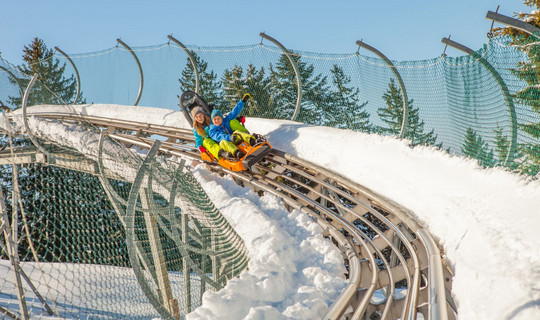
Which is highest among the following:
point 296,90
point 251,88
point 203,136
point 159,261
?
point 296,90

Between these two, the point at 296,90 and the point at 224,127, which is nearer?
the point at 224,127

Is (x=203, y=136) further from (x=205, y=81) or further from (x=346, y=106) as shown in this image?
(x=205, y=81)

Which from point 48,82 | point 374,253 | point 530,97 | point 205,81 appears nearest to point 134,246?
point 374,253

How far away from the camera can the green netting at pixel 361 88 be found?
385 cm

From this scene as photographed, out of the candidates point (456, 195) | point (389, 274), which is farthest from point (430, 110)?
point (389, 274)

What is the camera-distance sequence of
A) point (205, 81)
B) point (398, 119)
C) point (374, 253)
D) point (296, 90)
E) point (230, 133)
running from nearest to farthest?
point (374, 253) → point (398, 119) → point (230, 133) → point (296, 90) → point (205, 81)

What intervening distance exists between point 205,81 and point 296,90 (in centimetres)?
205

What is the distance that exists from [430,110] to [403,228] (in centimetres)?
144

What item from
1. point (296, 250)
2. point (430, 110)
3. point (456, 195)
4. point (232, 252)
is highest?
point (430, 110)

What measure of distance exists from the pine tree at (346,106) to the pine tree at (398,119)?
26 centimetres

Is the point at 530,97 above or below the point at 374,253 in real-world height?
above

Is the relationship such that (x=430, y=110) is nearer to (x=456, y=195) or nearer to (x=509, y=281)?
(x=456, y=195)

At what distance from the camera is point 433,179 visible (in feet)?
14.4

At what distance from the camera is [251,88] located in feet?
25.4
